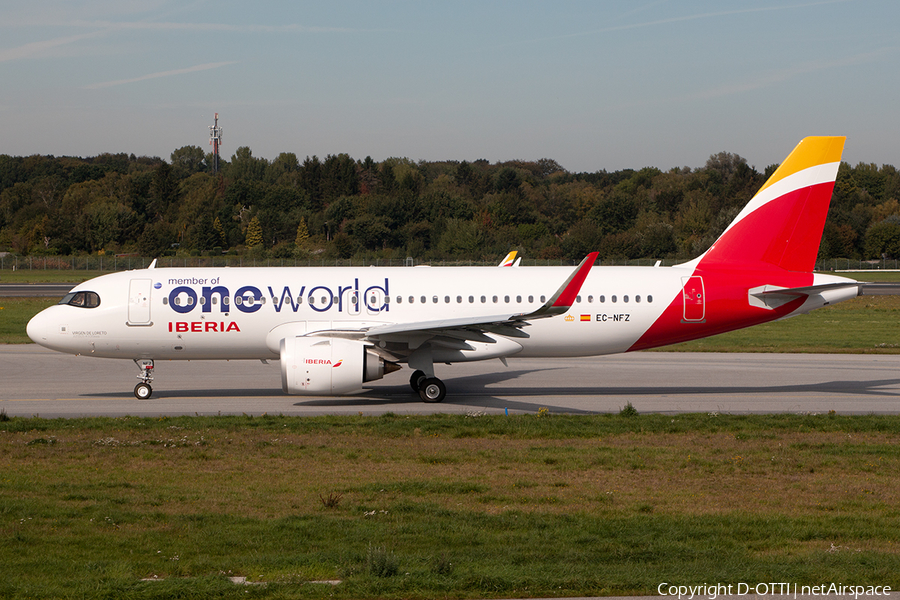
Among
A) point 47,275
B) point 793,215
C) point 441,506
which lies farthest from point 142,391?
point 47,275

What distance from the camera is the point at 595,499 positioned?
41.1 feet

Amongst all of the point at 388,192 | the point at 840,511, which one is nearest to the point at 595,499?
the point at 840,511

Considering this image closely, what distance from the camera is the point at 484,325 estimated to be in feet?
71.8

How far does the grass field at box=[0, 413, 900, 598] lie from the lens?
345 inches

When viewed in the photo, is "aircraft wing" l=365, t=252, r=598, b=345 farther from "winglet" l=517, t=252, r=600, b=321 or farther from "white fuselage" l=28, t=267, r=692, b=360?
"white fuselage" l=28, t=267, r=692, b=360

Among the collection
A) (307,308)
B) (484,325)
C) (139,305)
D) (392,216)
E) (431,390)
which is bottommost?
(431,390)

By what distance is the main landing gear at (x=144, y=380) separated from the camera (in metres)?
23.6

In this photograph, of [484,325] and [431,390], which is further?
[431,390]

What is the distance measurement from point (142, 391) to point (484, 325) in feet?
32.7

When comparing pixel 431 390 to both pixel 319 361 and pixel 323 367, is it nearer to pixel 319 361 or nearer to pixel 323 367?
pixel 323 367

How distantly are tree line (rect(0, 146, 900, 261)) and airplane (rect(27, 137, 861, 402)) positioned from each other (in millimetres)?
71662

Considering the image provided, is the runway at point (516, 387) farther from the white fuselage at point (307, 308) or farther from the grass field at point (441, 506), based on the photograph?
the grass field at point (441, 506)

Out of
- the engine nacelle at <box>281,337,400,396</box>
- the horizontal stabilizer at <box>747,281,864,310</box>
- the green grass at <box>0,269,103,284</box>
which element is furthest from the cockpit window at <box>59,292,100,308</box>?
the green grass at <box>0,269,103,284</box>

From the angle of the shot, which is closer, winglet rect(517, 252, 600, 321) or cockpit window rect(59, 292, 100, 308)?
winglet rect(517, 252, 600, 321)
